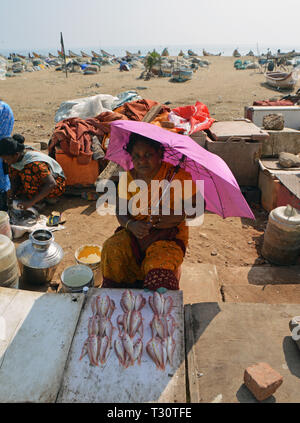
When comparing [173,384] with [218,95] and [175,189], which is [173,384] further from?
[218,95]

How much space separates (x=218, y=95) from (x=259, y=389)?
15599mm

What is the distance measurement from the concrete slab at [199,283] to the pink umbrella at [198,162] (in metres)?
0.94

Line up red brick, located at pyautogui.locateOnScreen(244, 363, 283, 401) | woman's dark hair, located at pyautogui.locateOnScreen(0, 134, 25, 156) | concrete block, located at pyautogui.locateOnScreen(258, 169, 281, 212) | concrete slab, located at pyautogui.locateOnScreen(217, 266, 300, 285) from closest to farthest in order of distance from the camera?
1. red brick, located at pyautogui.locateOnScreen(244, 363, 283, 401)
2. concrete slab, located at pyautogui.locateOnScreen(217, 266, 300, 285)
3. woman's dark hair, located at pyautogui.locateOnScreen(0, 134, 25, 156)
4. concrete block, located at pyautogui.locateOnScreen(258, 169, 281, 212)

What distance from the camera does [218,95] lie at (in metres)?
15.5

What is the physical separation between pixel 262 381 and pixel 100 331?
1.00m

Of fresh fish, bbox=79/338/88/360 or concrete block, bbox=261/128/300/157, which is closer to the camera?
fresh fish, bbox=79/338/88/360

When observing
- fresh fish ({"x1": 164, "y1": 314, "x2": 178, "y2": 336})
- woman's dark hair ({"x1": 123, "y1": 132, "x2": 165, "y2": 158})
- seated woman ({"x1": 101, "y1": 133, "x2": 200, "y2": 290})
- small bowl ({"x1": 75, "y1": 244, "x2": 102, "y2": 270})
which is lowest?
small bowl ({"x1": 75, "y1": 244, "x2": 102, "y2": 270})

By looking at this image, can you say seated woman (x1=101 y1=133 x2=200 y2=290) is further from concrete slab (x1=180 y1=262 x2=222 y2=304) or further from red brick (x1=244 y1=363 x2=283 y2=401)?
red brick (x1=244 y1=363 x2=283 y2=401)

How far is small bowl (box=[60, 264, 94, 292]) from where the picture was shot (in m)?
2.67

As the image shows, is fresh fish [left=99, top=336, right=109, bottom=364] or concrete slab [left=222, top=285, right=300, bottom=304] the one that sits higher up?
fresh fish [left=99, top=336, right=109, bottom=364]

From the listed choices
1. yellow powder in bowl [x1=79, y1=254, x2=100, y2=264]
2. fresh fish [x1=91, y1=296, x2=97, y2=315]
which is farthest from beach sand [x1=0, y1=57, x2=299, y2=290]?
fresh fish [x1=91, y1=296, x2=97, y2=315]

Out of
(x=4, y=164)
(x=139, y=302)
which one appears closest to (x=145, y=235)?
(x=139, y=302)

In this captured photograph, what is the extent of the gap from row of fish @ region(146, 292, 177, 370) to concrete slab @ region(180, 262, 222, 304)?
89 centimetres

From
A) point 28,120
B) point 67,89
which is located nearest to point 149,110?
point 28,120
